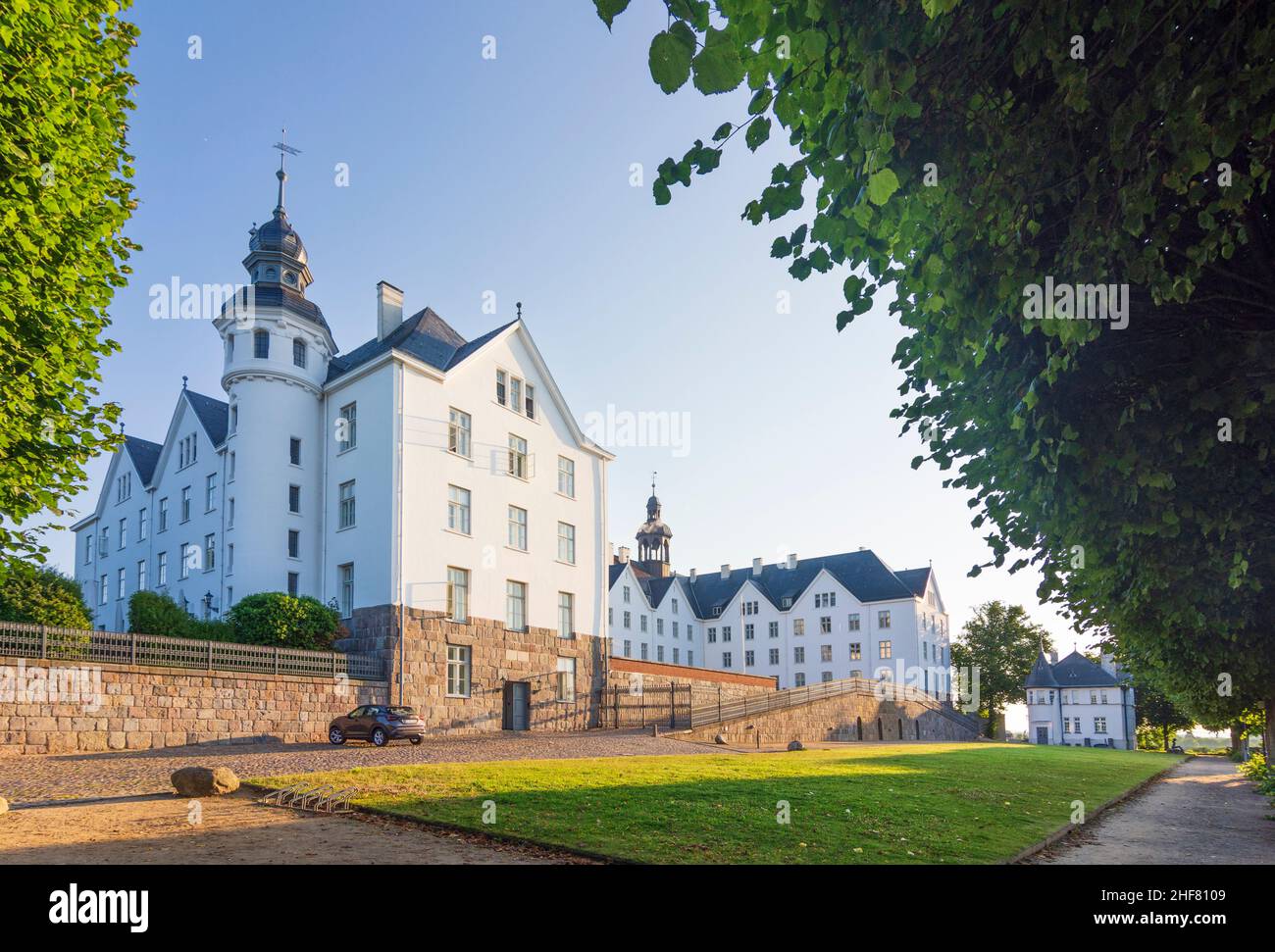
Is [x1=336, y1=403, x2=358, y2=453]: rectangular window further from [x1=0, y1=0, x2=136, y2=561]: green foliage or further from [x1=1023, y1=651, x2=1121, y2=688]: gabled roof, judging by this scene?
[x1=1023, y1=651, x2=1121, y2=688]: gabled roof

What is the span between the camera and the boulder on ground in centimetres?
1350

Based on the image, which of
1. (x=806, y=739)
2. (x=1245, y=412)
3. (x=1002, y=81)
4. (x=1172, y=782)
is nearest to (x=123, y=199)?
(x=1002, y=81)

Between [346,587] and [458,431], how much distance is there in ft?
24.3

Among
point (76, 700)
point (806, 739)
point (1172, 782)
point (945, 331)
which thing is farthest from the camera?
point (806, 739)

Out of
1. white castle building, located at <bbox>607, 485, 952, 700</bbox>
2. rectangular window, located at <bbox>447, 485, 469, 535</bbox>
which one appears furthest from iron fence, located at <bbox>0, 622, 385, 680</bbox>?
white castle building, located at <bbox>607, 485, 952, 700</bbox>

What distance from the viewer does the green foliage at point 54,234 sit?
10016mm

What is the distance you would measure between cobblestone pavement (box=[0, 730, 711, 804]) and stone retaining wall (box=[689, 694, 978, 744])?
8.46 metres

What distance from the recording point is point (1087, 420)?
757 centimetres

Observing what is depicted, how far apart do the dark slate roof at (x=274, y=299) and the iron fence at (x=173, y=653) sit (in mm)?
14686

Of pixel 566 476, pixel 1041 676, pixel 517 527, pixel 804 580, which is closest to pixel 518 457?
pixel 517 527

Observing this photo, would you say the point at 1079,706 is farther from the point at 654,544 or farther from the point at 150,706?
the point at 150,706

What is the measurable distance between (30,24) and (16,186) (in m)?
2.06
